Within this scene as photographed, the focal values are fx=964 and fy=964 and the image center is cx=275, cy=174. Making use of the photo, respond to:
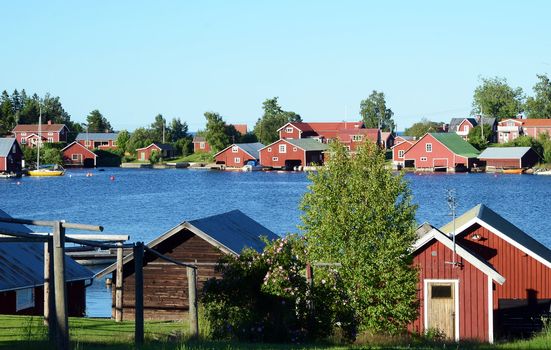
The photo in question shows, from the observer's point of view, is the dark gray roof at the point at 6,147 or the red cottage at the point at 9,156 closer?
the dark gray roof at the point at 6,147

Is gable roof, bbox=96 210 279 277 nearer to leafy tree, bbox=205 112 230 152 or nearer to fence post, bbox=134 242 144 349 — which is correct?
fence post, bbox=134 242 144 349

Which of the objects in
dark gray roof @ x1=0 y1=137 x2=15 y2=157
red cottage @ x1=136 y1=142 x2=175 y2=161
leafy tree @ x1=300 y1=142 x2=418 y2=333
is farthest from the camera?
red cottage @ x1=136 y1=142 x2=175 y2=161

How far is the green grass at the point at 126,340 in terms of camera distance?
1361cm

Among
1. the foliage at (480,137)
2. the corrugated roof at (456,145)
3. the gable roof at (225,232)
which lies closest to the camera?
the gable roof at (225,232)

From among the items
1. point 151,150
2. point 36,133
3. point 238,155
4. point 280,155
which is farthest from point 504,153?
point 36,133

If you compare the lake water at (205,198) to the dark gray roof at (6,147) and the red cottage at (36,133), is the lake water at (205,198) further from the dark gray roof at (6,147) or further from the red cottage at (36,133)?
the red cottage at (36,133)

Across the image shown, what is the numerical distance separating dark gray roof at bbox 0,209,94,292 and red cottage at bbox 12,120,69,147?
140147mm

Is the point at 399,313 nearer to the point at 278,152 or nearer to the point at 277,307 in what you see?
the point at 277,307

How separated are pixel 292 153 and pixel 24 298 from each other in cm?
12141

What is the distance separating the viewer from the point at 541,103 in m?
180

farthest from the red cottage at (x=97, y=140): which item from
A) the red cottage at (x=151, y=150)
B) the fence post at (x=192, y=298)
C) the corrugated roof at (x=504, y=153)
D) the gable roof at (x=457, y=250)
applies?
the fence post at (x=192, y=298)

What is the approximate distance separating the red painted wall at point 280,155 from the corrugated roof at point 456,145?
2058 cm

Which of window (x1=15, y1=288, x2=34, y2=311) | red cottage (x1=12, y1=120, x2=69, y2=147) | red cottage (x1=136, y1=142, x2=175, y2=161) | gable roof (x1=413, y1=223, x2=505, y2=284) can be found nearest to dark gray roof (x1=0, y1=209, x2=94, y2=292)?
window (x1=15, y1=288, x2=34, y2=311)

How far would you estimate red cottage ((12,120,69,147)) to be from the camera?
166250 millimetres
